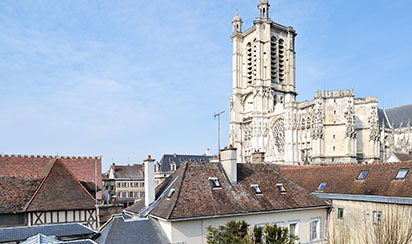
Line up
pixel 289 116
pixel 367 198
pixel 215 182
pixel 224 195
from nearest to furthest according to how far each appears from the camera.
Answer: pixel 367 198 → pixel 224 195 → pixel 215 182 → pixel 289 116

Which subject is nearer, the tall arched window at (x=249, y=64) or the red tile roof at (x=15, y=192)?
the red tile roof at (x=15, y=192)

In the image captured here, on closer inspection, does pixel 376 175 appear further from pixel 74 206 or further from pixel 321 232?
pixel 74 206

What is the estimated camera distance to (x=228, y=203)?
42.8ft

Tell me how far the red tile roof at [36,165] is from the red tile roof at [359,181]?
16.6 metres

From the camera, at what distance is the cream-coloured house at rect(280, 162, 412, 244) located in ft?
39.6

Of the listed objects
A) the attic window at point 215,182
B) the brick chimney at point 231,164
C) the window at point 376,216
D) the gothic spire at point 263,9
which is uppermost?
the gothic spire at point 263,9

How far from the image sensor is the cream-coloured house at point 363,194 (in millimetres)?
12062

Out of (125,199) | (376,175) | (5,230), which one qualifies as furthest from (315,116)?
(5,230)

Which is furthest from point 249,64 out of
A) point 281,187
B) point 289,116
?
point 281,187

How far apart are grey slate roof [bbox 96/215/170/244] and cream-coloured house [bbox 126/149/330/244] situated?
32 cm

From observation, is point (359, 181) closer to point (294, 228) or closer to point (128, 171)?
point (294, 228)

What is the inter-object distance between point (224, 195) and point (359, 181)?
7228mm

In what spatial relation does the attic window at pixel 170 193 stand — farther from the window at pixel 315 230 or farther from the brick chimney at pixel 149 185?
the window at pixel 315 230

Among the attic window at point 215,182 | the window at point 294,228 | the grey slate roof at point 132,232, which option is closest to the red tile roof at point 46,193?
the grey slate roof at point 132,232
